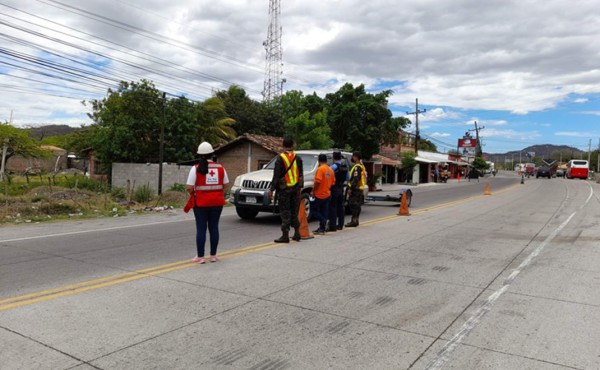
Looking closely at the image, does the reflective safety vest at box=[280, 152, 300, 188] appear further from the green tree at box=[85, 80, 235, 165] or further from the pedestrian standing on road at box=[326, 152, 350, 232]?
the green tree at box=[85, 80, 235, 165]

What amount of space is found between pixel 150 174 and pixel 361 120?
16441 millimetres

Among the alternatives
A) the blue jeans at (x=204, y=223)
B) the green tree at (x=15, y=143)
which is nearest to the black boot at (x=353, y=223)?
the blue jeans at (x=204, y=223)

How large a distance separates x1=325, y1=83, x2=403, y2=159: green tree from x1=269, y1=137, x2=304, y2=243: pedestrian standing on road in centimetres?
2666

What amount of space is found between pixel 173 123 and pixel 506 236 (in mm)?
21507

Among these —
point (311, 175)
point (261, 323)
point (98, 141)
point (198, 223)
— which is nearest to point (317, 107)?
point (98, 141)

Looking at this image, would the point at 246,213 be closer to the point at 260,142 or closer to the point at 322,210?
the point at 322,210

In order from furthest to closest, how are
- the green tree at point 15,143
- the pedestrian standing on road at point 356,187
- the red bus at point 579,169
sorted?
the red bus at point 579,169
the green tree at point 15,143
the pedestrian standing on road at point 356,187

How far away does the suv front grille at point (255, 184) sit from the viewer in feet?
37.1

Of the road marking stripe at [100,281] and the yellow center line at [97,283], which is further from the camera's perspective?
the road marking stripe at [100,281]

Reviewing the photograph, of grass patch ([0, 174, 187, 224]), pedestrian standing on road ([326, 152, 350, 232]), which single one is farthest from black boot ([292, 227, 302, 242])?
grass patch ([0, 174, 187, 224])

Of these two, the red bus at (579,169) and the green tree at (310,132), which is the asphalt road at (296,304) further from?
the red bus at (579,169)

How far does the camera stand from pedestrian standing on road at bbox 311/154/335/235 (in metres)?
9.70

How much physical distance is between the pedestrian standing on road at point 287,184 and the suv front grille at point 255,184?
2565 millimetres

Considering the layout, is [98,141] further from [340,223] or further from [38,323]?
[38,323]
